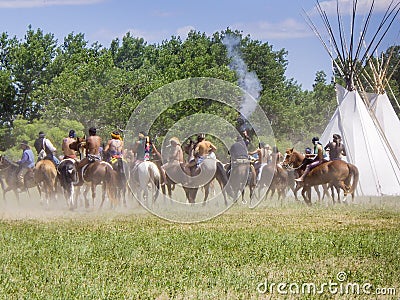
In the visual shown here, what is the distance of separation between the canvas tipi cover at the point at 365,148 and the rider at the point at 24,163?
10392mm

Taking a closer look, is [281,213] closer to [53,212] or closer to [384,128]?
[53,212]

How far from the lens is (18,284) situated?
34.2 feet

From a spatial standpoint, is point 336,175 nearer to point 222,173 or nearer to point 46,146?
point 222,173

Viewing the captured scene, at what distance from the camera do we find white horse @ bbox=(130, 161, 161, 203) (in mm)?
23141

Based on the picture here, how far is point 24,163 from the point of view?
26.9 m

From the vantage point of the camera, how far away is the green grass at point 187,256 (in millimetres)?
10266

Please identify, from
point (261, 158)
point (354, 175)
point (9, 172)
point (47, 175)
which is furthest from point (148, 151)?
point (9, 172)

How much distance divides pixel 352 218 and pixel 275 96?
57286 millimetres

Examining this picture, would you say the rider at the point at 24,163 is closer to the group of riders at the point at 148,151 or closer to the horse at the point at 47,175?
the group of riders at the point at 148,151

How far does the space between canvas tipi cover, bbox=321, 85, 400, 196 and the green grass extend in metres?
10.3

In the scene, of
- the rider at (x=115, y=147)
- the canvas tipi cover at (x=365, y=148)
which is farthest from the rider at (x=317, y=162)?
the rider at (x=115, y=147)

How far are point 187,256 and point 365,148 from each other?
17.9 m

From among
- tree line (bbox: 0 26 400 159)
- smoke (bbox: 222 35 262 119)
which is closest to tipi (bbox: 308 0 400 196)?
tree line (bbox: 0 26 400 159)

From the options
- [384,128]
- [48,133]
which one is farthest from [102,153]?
[48,133]
